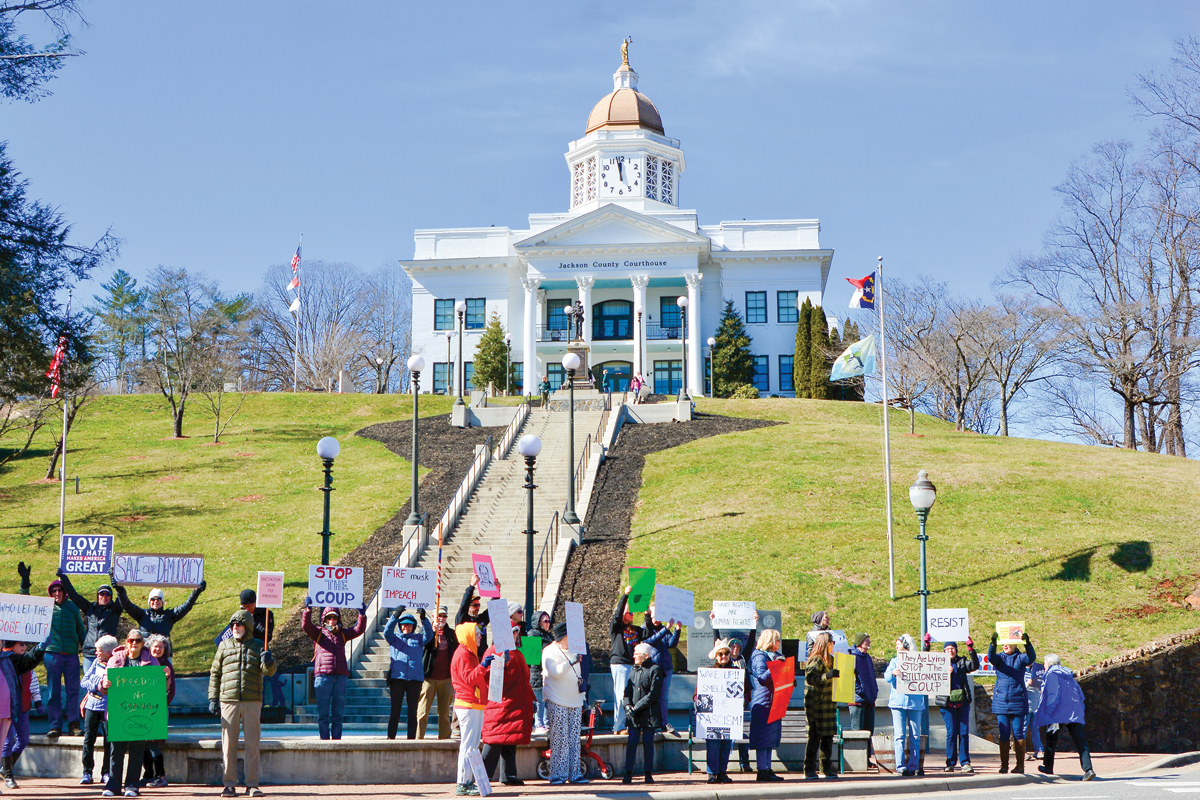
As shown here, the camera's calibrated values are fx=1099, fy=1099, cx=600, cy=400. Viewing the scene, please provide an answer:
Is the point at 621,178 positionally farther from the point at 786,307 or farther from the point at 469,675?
the point at 469,675

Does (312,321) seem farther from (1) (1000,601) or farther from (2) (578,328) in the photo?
(1) (1000,601)

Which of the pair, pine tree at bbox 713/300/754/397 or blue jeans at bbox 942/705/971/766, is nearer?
blue jeans at bbox 942/705/971/766

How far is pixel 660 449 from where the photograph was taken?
1508 inches

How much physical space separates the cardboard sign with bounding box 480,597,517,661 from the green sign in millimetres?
3488

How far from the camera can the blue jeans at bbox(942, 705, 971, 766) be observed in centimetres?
1512

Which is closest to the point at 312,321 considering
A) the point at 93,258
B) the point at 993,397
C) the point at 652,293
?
the point at 652,293

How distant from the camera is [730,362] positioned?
61125mm

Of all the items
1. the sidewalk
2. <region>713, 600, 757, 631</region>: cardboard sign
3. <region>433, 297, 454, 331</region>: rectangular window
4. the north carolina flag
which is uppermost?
<region>433, 297, 454, 331</region>: rectangular window

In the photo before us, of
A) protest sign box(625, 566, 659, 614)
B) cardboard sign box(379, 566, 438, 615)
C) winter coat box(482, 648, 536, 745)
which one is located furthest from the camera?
protest sign box(625, 566, 659, 614)

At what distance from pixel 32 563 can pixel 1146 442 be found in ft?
148

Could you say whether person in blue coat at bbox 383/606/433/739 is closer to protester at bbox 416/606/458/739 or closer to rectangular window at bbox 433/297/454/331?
protester at bbox 416/606/458/739

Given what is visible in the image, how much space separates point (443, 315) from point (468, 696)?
5668cm

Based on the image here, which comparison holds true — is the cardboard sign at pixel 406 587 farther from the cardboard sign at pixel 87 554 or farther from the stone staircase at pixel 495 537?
the cardboard sign at pixel 87 554

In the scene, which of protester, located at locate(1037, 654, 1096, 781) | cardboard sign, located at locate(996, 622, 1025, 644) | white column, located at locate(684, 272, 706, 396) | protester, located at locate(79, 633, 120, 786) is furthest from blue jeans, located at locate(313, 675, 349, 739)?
white column, located at locate(684, 272, 706, 396)
